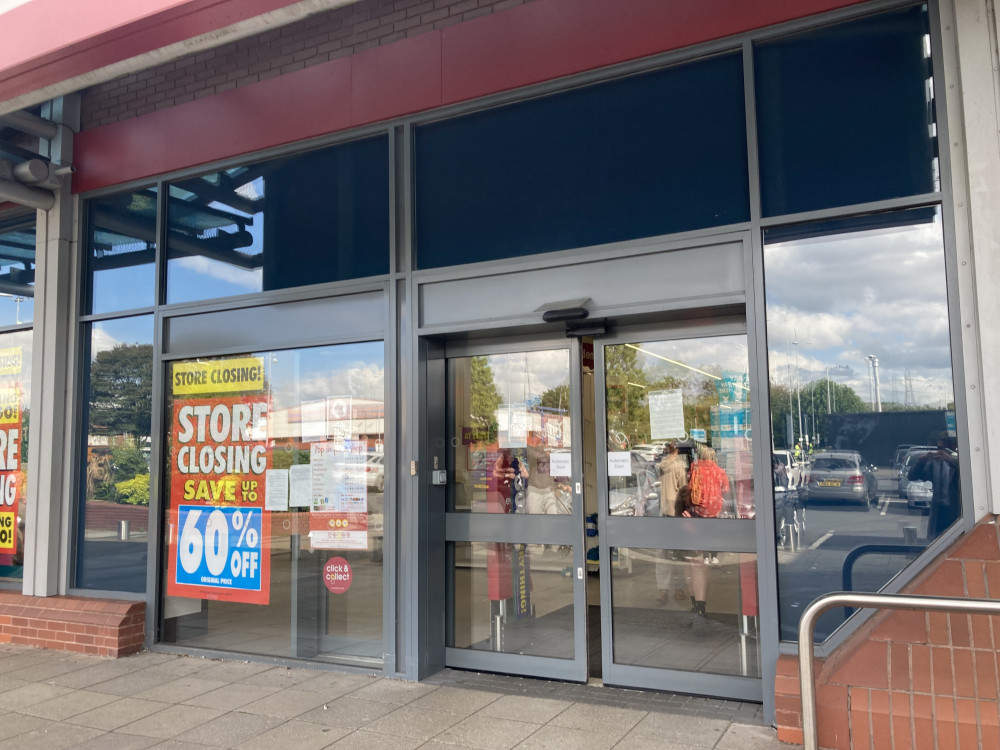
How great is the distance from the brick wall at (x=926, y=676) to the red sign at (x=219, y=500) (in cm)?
386

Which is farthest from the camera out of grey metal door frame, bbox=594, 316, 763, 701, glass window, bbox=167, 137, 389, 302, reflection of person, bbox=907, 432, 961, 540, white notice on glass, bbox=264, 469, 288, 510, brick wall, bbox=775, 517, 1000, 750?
white notice on glass, bbox=264, 469, 288, 510

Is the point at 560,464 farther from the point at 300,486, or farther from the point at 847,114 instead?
the point at 847,114

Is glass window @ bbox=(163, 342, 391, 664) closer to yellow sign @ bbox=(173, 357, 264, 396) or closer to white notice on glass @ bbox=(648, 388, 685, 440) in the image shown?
yellow sign @ bbox=(173, 357, 264, 396)

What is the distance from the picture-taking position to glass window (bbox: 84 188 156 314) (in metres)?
6.72

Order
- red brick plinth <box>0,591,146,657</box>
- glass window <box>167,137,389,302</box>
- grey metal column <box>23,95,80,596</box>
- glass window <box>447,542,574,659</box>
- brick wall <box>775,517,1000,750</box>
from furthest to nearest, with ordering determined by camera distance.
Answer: grey metal column <box>23,95,80,596</box> → red brick plinth <box>0,591,146,657</box> → glass window <box>167,137,389,302</box> → glass window <box>447,542,574,659</box> → brick wall <box>775,517,1000,750</box>

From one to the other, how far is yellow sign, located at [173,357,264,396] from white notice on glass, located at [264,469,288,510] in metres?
0.65

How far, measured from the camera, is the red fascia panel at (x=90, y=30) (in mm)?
4500

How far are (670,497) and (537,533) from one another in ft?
2.97

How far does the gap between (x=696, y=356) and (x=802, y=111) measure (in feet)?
4.92

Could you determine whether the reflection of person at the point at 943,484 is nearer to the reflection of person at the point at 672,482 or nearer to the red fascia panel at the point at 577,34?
the reflection of person at the point at 672,482

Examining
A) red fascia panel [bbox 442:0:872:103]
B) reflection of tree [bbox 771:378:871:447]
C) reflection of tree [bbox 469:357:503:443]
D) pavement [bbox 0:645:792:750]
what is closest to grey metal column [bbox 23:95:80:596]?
pavement [bbox 0:645:792:750]

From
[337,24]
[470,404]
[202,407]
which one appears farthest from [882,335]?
[202,407]

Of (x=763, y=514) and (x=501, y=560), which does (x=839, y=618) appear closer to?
(x=763, y=514)

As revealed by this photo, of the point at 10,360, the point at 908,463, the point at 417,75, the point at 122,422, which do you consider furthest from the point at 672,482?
the point at 10,360
